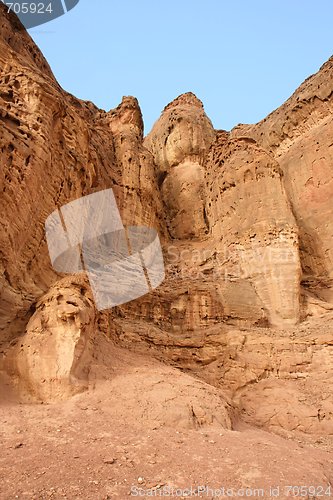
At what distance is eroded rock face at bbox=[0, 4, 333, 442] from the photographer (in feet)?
25.2

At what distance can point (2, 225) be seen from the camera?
27.4 ft

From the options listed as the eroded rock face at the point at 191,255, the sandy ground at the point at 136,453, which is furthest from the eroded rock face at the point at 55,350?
the sandy ground at the point at 136,453

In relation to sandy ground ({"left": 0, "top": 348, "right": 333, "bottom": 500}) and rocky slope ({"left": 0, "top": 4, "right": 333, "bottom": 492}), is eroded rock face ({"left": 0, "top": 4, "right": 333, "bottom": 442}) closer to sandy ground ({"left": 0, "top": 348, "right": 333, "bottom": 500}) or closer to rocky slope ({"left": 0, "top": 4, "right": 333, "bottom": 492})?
rocky slope ({"left": 0, "top": 4, "right": 333, "bottom": 492})

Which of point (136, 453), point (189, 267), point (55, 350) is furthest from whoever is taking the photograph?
point (189, 267)

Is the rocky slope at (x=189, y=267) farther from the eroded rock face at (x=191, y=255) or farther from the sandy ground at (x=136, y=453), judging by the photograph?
the sandy ground at (x=136, y=453)

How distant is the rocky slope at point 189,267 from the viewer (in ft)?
23.8

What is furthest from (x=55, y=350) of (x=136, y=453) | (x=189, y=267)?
(x=189, y=267)

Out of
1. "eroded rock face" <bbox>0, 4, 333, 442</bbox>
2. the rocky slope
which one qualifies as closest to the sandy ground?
the rocky slope

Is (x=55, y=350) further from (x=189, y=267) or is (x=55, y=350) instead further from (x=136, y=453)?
(x=189, y=267)

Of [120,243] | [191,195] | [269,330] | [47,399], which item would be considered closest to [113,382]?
[47,399]

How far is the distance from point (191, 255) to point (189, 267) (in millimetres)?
1584

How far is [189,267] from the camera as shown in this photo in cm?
1769

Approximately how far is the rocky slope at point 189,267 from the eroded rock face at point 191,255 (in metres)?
0.05

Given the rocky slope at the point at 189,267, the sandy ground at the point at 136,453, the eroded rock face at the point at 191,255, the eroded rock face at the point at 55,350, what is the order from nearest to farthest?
the sandy ground at the point at 136,453 → the eroded rock face at the point at 55,350 → the rocky slope at the point at 189,267 → the eroded rock face at the point at 191,255
